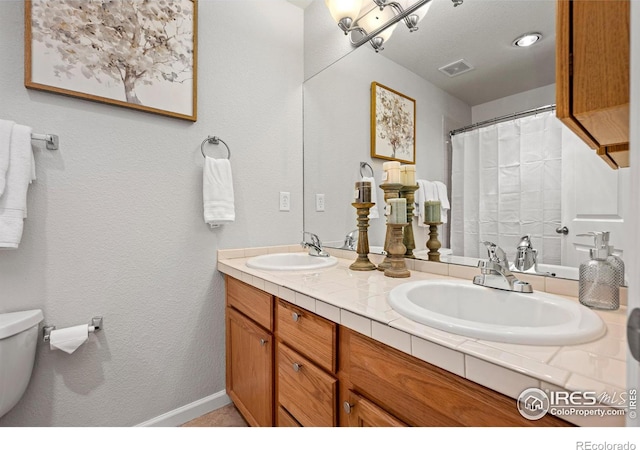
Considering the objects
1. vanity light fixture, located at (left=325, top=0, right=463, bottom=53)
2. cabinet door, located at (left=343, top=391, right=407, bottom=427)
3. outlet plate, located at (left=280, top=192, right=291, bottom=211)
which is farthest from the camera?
outlet plate, located at (left=280, top=192, right=291, bottom=211)

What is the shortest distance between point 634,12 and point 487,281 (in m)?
0.73

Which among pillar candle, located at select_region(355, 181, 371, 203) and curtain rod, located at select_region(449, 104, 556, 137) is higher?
curtain rod, located at select_region(449, 104, 556, 137)

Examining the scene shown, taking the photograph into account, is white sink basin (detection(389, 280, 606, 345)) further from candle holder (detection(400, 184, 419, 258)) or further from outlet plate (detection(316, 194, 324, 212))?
outlet plate (detection(316, 194, 324, 212))

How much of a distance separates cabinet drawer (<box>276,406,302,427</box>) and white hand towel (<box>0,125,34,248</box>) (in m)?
1.08

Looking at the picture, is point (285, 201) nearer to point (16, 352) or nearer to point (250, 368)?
point (250, 368)

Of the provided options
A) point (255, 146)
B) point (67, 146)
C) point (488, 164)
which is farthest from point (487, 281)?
point (67, 146)

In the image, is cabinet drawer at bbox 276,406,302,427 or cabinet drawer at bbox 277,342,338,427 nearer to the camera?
cabinet drawer at bbox 277,342,338,427

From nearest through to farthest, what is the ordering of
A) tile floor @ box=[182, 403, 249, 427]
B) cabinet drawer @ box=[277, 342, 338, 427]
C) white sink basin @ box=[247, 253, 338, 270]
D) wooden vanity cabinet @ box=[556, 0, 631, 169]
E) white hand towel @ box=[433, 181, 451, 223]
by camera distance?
wooden vanity cabinet @ box=[556, 0, 631, 169] → cabinet drawer @ box=[277, 342, 338, 427] → white hand towel @ box=[433, 181, 451, 223] → tile floor @ box=[182, 403, 249, 427] → white sink basin @ box=[247, 253, 338, 270]

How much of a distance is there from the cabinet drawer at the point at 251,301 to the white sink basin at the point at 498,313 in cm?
53

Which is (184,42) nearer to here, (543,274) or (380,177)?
(380,177)

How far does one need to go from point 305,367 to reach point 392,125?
1.16m

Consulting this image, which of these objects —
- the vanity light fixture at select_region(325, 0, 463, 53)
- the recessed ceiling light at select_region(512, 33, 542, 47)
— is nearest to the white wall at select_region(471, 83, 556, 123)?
the recessed ceiling light at select_region(512, 33, 542, 47)

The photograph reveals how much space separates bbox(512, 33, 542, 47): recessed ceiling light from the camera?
0.93 m

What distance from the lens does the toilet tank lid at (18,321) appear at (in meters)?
0.95
